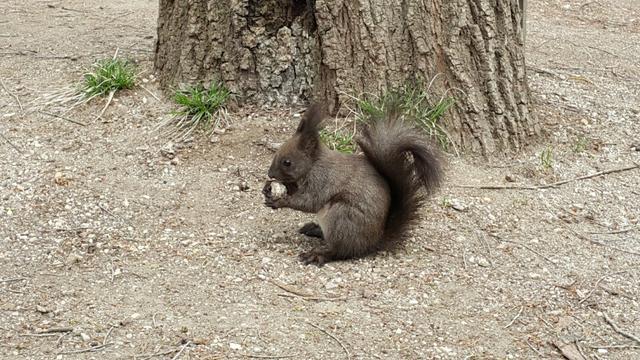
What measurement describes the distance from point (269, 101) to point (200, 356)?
222cm

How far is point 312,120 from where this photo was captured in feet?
14.4

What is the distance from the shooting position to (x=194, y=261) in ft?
14.3

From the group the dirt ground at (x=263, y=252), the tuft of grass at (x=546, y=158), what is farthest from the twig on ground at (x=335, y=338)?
the tuft of grass at (x=546, y=158)

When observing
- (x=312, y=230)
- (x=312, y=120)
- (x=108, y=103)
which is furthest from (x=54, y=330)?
(x=108, y=103)

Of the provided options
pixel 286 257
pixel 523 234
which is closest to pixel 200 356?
pixel 286 257

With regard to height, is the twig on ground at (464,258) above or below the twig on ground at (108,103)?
below

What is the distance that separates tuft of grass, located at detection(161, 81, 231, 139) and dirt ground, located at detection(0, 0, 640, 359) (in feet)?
0.34

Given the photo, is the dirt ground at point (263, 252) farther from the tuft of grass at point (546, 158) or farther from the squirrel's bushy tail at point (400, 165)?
the squirrel's bushy tail at point (400, 165)

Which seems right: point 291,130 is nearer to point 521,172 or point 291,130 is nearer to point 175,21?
point 175,21

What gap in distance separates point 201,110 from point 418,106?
4.29 feet

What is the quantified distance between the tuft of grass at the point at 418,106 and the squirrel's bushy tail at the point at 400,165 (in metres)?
0.72

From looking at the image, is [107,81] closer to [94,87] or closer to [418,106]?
[94,87]

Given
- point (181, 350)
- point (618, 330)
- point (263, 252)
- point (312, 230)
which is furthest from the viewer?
point (312, 230)

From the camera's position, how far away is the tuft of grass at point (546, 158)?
5.39m
